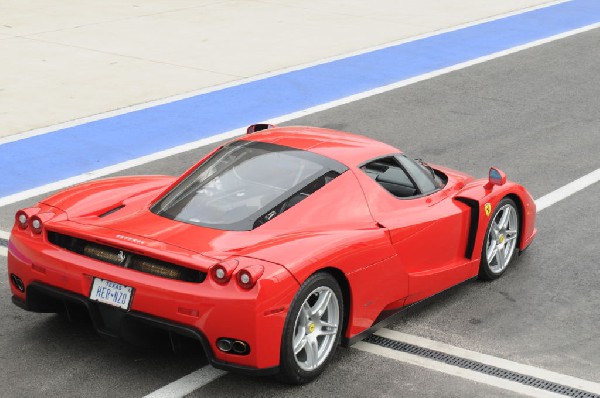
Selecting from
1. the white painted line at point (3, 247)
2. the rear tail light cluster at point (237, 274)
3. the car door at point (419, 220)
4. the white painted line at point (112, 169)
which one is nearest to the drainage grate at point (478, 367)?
the car door at point (419, 220)

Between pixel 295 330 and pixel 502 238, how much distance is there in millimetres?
2748

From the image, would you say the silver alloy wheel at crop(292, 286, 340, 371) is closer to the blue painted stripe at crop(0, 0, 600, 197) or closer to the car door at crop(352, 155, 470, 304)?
the car door at crop(352, 155, 470, 304)

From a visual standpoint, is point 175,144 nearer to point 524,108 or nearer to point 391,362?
point 524,108

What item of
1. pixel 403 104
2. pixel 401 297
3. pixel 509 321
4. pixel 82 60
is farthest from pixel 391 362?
pixel 82 60

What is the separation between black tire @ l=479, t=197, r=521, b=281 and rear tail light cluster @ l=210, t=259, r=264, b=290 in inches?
105

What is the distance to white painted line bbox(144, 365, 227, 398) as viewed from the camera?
22.0 ft

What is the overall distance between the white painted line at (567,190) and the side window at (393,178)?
2929mm

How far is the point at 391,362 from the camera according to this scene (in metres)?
7.32

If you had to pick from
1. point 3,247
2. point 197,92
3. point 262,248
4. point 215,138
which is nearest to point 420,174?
point 262,248

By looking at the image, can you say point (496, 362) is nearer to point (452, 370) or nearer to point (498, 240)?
point (452, 370)

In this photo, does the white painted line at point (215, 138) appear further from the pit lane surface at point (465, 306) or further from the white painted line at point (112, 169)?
the pit lane surface at point (465, 306)

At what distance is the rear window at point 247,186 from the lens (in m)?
7.13

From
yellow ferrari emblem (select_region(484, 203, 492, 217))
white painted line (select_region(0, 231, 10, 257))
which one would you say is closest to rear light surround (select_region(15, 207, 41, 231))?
white painted line (select_region(0, 231, 10, 257))

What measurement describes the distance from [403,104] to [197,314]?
353 inches
